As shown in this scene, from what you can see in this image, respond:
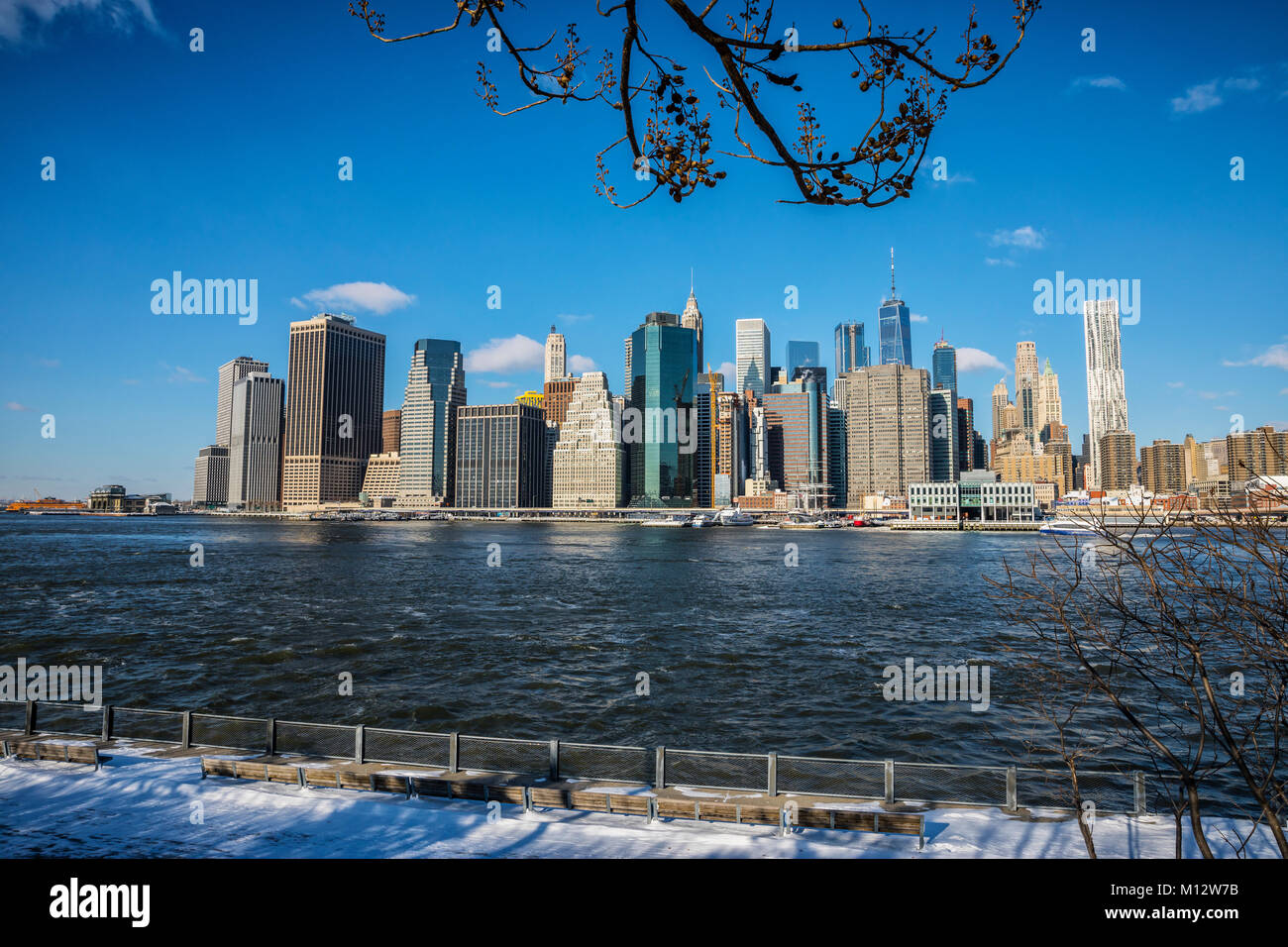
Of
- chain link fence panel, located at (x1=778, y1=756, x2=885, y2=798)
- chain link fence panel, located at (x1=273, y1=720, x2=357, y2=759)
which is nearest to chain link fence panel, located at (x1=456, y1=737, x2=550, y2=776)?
chain link fence panel, located at (x1=273, y1=720, x2=357, y2=759)

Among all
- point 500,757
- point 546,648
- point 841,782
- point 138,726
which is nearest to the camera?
point 500,757

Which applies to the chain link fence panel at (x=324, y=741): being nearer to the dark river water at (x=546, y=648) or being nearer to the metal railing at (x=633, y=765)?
the metal railing at (x=633, y=765)

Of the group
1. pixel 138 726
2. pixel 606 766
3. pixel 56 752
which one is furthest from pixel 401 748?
pixel 138 726

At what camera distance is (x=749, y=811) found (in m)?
11.0

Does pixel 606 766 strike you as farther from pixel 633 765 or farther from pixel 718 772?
pixel 718 772

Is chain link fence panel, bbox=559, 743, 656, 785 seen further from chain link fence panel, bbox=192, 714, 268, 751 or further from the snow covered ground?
chain link fence panel, bbox=192, 714, 268, 751

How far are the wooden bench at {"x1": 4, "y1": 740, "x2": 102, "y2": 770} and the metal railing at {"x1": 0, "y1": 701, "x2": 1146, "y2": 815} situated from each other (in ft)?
2.19

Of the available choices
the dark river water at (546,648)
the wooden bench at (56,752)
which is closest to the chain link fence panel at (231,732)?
the wooden bench at (56,752)

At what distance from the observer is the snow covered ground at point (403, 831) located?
31.2 ft

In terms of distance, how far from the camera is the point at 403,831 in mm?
10164

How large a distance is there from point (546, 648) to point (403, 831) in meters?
23.9
